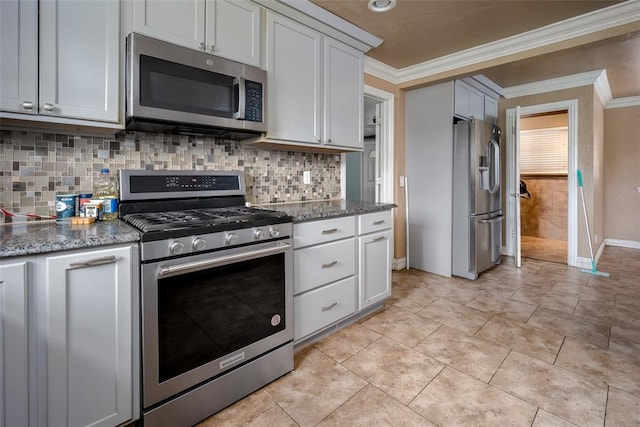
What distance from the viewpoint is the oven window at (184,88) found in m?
1.62

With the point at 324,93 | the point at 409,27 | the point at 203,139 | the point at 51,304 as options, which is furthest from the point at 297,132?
the point at 51,304

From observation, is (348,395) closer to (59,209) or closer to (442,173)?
(59,209)

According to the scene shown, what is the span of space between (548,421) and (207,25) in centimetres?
269

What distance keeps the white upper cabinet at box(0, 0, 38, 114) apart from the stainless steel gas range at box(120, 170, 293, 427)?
0.53 meters

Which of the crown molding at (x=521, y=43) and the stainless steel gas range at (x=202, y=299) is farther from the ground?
the crown molding at (x=521, y=43)

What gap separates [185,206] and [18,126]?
0.84m

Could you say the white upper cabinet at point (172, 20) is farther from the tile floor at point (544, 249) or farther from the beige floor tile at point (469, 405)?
the tile floor at point (544, 249)

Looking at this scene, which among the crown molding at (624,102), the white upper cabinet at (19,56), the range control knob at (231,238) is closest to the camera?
the white upper cabinet at (19,56)

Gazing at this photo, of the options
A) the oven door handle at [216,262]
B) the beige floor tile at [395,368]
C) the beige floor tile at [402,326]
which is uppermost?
the oven door handle at [216,262]

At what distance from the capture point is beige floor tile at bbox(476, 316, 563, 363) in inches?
81.4

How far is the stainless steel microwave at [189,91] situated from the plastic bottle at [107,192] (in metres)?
0.32

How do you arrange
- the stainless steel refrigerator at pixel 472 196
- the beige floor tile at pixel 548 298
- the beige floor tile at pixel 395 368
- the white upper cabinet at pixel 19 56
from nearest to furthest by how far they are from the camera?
1. the white upper cabinet at pixel 19 56
2. the beige floor tile at pixel 395 368
3. the beige floor tile at pixel 548 298
4. the stainless steel refrigerator at pixel 472 196

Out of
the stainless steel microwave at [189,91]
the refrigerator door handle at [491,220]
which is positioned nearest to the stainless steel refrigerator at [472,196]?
the refrigerator door handle at [491,220]

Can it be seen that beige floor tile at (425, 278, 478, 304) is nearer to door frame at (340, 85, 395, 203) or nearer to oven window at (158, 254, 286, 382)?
door frame at (340, 85, 395, 203)
